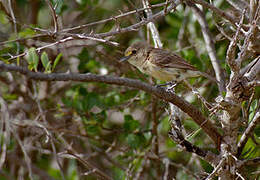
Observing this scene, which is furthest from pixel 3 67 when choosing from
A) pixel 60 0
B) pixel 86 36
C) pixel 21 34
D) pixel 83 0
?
pixel 83 0

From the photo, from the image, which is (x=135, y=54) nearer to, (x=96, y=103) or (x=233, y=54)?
(x=96, y=103)

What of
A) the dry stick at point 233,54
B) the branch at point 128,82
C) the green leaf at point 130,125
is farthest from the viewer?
the green leaf at point 130,125

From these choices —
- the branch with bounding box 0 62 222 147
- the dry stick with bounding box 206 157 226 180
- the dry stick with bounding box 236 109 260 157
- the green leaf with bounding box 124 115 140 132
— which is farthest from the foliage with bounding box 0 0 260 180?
the dry stick with bounding box 206 157 226 180

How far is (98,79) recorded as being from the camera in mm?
2377

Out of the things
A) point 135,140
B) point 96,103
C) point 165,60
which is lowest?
point 135,140

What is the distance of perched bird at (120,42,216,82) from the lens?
15.1ft

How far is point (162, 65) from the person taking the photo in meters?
4.65

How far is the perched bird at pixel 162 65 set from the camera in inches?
181

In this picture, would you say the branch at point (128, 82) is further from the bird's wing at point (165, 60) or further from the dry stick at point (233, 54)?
the bird's wing at point (165, 60)

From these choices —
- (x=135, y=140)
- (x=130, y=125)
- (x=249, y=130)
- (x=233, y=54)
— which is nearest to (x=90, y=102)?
(x=130, y=125)

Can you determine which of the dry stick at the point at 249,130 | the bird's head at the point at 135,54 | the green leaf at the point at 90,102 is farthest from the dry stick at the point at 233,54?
the green leaf at the point at 90,102

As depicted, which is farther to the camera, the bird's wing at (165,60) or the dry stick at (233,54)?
the bird's wing at (165,60)

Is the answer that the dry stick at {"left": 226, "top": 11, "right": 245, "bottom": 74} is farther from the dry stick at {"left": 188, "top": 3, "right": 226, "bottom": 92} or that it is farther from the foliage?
the foliage

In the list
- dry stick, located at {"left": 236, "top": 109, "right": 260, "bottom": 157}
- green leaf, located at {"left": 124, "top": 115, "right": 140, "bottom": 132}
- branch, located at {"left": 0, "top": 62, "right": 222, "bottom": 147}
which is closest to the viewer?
branch, located at {"left": 0, "top": 62, "right": 222, "bottom": 147}
